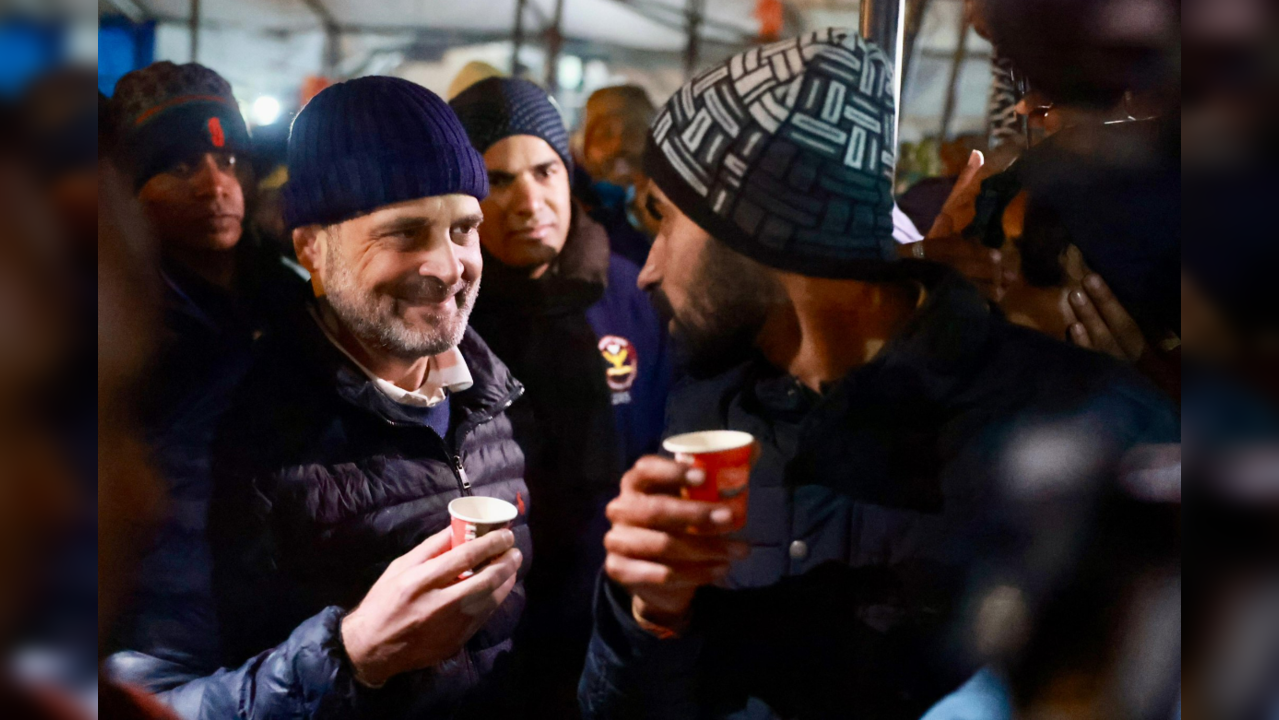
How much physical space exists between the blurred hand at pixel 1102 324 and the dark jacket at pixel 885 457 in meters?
0.03

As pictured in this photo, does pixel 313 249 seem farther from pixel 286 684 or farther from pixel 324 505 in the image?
pixel 286 684

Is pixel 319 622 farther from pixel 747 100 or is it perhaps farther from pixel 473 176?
pixel 747 100

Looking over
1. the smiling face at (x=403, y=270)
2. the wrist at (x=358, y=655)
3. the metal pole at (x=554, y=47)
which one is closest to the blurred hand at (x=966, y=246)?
the metal pole at (x=554, y=47)

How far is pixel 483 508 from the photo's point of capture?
5.30 ft

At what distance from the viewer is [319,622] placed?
1.63 meters

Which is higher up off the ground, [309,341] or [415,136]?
[415,136]

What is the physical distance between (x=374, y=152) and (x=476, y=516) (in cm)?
70

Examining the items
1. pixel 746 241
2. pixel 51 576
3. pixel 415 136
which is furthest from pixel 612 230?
pixel 51 576

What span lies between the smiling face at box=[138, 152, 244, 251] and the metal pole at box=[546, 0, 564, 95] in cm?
63

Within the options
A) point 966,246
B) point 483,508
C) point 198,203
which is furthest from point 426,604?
point 966,246

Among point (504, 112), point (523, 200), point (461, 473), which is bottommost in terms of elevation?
point (461, 473)

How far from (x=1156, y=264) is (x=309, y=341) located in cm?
161

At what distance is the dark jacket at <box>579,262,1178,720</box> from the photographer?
63.0 inches

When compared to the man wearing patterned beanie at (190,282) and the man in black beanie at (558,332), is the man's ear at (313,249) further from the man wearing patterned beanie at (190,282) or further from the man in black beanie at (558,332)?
the man in black beanie at (558,332)
